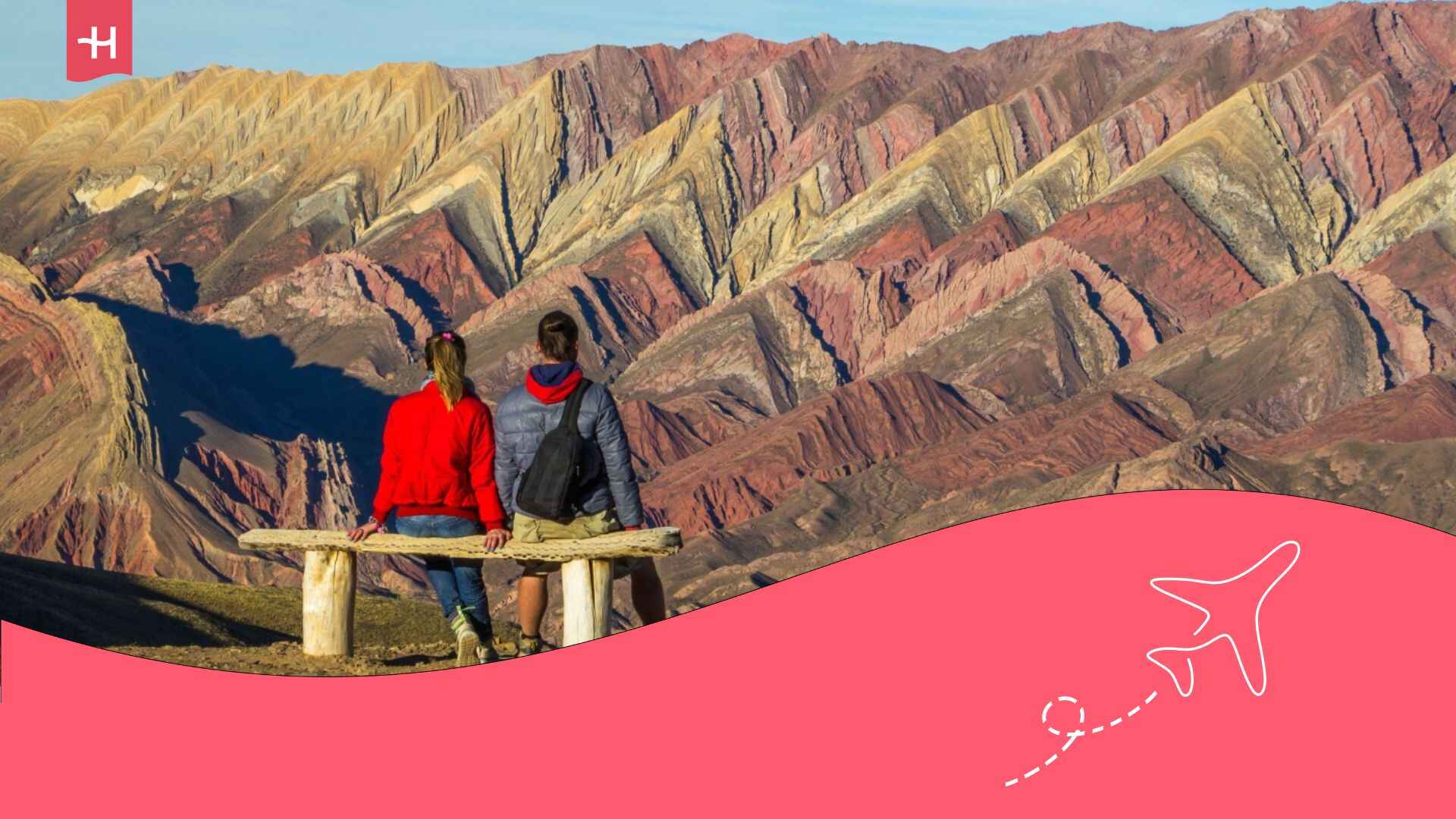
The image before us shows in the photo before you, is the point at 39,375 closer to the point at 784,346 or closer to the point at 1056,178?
the point at 784,346

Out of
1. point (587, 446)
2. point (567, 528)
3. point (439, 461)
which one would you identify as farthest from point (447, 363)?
point (567, 528)

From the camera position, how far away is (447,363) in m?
11.0

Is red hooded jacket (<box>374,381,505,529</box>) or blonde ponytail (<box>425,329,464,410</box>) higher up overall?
blonde ponytail (<box>425,329,464,410</box>)

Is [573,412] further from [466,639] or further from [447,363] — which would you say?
[466,639]

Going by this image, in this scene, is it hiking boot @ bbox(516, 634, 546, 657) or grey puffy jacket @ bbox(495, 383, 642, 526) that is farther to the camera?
hiking boot @ bbox(516, 634, 546, 657)

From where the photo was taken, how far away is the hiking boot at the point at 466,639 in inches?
462

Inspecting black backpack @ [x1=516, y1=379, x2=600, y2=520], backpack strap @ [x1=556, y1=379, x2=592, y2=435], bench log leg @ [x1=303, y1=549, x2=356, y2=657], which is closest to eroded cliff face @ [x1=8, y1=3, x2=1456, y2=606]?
bench log leg @ [x1=303, y1=549, x2=356, y2=657]

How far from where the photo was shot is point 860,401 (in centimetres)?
14525

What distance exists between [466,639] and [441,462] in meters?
1.10

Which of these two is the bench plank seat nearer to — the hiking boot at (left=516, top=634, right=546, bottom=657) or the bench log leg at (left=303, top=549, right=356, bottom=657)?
the bench log leg at (left=303, top=549, right=356, bottom=657)

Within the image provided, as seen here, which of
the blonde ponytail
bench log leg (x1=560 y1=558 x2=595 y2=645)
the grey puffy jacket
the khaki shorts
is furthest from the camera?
the khaki shorts

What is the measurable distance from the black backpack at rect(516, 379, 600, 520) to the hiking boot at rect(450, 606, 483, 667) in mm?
1247

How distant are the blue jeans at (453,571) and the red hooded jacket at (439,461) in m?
0.05

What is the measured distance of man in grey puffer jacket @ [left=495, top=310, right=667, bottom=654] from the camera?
10.6 m
